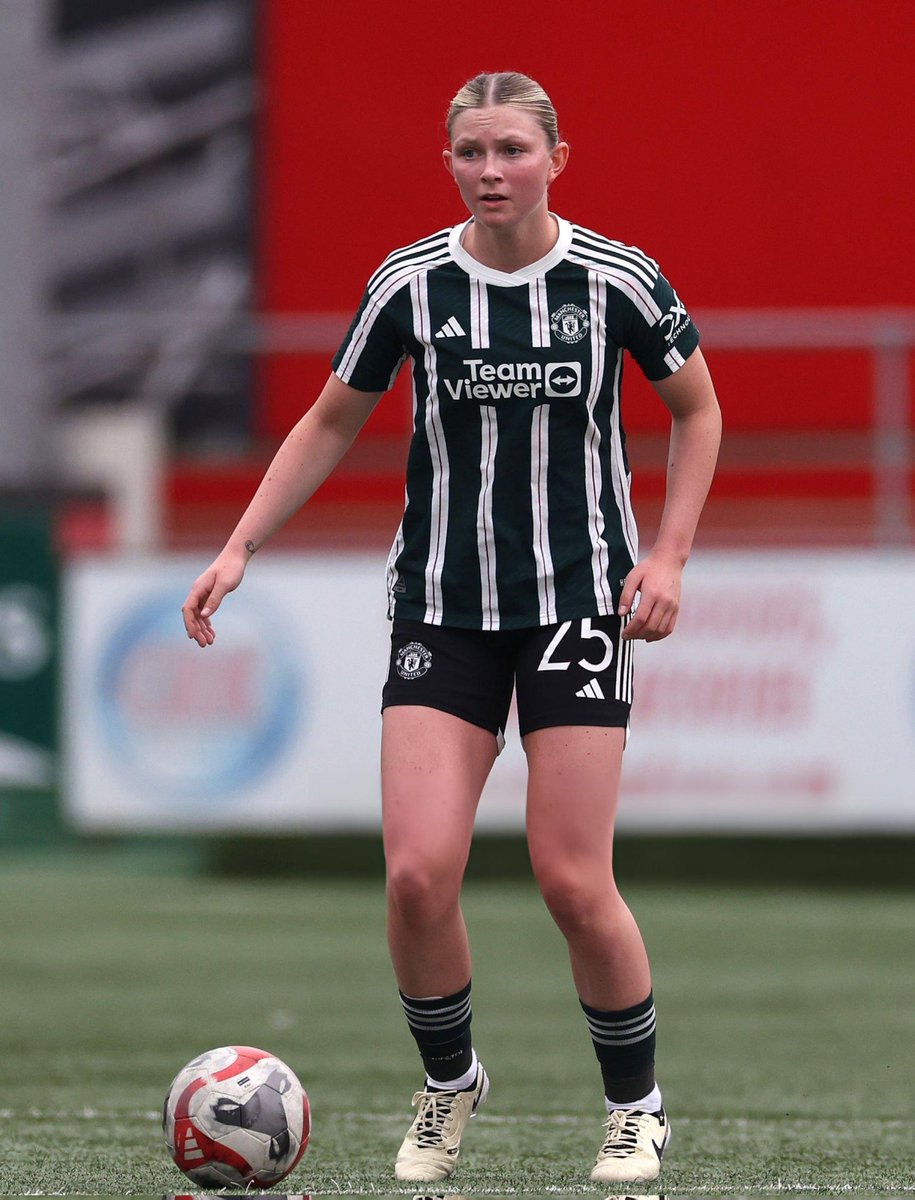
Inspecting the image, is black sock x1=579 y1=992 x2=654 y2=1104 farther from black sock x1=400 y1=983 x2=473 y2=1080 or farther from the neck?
the neck

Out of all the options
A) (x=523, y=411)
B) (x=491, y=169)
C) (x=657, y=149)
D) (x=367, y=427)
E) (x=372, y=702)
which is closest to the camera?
(x=491, y=169)

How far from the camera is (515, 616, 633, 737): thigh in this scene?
13.5 feet

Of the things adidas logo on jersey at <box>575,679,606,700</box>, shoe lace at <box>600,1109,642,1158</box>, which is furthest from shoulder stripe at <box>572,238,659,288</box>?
shoe lace at <box>600,1109,642,1158</box>

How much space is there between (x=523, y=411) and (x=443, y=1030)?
119 centimetres

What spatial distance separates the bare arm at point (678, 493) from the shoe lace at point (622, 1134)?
896 millimetres

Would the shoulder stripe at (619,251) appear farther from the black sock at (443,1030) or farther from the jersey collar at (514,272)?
the black sock at (443,1030)

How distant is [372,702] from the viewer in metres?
10.2

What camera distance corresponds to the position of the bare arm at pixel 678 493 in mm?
4055

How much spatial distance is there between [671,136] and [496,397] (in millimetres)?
11582

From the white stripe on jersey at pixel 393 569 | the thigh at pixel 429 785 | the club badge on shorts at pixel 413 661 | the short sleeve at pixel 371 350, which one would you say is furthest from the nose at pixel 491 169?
the thigh at pixel 429 785

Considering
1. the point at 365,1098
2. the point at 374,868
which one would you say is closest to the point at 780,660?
the point at 374,868

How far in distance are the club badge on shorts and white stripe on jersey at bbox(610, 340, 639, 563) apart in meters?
0.43

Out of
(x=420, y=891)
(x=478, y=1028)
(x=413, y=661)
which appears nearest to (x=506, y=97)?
(x=413, y=661)

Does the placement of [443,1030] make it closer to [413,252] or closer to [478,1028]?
[413,252]
